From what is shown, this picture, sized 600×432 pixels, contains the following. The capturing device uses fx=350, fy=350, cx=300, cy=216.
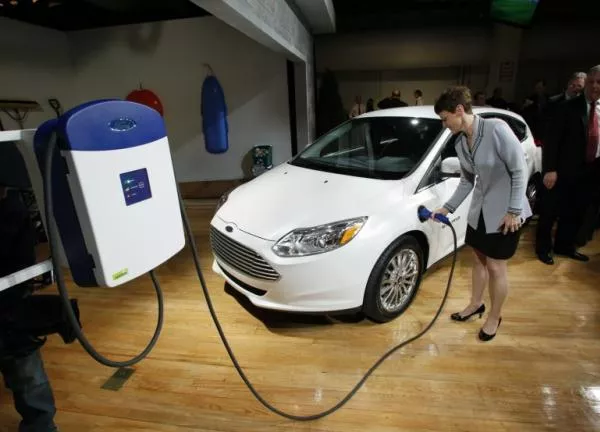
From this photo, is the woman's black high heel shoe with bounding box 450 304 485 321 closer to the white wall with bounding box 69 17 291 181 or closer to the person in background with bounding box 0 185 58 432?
the person in background with bounding box 0 185 58 432

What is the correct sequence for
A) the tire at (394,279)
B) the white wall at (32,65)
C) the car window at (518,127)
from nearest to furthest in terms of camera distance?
the tire at (394,279) < the car window at (518,127) < the white wall at (32,65)

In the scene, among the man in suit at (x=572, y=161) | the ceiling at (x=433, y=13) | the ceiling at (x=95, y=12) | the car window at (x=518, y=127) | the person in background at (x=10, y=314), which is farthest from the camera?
the ceiling at (x=433, y=13)

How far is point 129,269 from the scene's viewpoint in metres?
1.08

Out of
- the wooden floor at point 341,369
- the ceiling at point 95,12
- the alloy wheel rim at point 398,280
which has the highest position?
the ceiling at point 95,12

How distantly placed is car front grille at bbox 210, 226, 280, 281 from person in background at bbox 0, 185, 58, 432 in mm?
1041

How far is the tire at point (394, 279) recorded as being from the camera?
209cm

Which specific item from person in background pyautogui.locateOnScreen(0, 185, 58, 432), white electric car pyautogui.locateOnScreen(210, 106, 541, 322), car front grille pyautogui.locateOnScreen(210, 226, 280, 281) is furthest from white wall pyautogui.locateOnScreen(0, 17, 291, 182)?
person in background pyautogui.locateOnScreen(0, 185, 58, 432)

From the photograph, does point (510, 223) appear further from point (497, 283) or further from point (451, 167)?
point (451, 167)

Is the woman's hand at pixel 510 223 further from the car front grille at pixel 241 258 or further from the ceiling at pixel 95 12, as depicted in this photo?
the ceiling at pixel 95 12

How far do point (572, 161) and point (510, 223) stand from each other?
159 centimetres

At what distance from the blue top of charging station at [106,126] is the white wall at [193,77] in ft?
15.3

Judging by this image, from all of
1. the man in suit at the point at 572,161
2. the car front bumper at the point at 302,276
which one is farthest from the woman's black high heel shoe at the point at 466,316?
the man in suit at the point at 572,161

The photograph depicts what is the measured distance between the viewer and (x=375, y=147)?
2750 millimetres

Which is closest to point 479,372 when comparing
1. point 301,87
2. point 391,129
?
point 391,129
